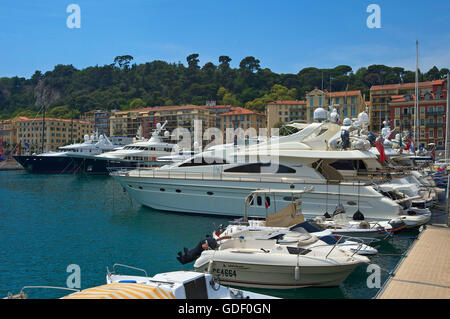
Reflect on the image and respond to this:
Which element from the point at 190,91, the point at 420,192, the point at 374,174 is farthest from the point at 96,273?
the point at 190,91

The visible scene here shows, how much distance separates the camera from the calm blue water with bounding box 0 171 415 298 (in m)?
11.3

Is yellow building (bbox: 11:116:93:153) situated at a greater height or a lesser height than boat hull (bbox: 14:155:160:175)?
greater

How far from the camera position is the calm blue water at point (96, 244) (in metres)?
11.3

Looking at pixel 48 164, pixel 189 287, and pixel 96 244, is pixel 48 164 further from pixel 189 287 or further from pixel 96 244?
pixel 189 287

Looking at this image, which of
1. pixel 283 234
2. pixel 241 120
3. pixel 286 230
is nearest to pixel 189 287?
pixel 283 234

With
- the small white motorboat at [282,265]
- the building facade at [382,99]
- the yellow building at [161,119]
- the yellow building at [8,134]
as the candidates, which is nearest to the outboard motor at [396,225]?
the small white motorboat at [282,265]

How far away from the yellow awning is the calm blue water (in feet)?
13.7

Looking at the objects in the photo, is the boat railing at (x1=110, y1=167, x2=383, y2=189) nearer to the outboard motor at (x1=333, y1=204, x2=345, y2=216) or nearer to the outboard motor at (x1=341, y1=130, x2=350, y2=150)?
the outboard motor at (x1=333, y1=204, x2=345, y2=216)

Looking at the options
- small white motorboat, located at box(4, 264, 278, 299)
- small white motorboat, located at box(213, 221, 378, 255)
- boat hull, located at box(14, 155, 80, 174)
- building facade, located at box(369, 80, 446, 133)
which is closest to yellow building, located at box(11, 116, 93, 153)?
boat hull, located at box(14, 155, 80, 174)

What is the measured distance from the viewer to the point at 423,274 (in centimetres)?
951

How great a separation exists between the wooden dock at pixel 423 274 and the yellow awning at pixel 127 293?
4749mm

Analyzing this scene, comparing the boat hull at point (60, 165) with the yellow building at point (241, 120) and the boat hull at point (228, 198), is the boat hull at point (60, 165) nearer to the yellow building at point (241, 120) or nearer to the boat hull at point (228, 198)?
the yellow building at point (241, 120)

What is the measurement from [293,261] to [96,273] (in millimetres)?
6388

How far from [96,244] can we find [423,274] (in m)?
12.1
